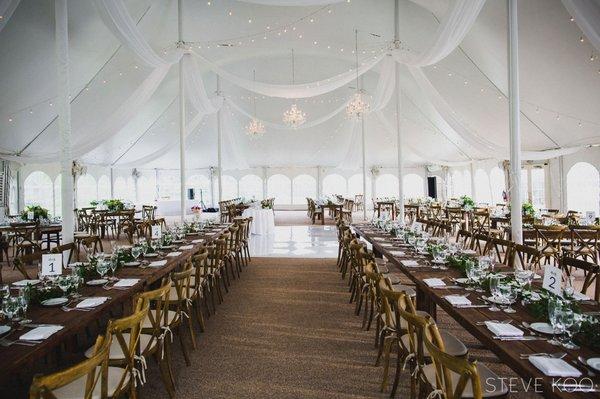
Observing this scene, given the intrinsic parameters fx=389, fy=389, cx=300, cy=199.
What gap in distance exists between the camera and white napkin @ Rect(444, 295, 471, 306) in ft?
9.14

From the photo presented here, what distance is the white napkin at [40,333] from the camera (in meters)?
2.27

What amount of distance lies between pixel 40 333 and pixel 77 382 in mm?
379

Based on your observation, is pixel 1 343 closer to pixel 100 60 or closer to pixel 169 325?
pixel 169 325

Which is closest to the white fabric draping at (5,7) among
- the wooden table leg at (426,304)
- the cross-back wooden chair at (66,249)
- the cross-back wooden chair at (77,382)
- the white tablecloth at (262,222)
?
the cross-back wooden chair at (66,249)

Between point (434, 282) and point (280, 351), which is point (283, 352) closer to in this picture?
point (280, 351)

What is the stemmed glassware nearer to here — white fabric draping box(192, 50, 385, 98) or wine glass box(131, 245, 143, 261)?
wine glass box(131, 245, 143, 261)

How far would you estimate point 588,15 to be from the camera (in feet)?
13.0

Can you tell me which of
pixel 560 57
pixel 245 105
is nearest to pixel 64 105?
pixel 560 57

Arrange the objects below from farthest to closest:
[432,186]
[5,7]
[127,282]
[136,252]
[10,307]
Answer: [432,186]
[136,252]
[5,7]
[127,282]
[10,307]

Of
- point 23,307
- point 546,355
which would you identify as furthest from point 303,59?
point 546,355

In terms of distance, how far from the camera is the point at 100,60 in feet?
28.5

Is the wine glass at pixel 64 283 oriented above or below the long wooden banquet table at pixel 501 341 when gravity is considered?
above

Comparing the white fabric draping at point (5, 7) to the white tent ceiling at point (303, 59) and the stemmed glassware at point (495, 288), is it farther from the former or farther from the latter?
the stemmed glassware at point (495, 288)

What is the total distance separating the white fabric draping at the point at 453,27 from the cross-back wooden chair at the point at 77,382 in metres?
5.36
